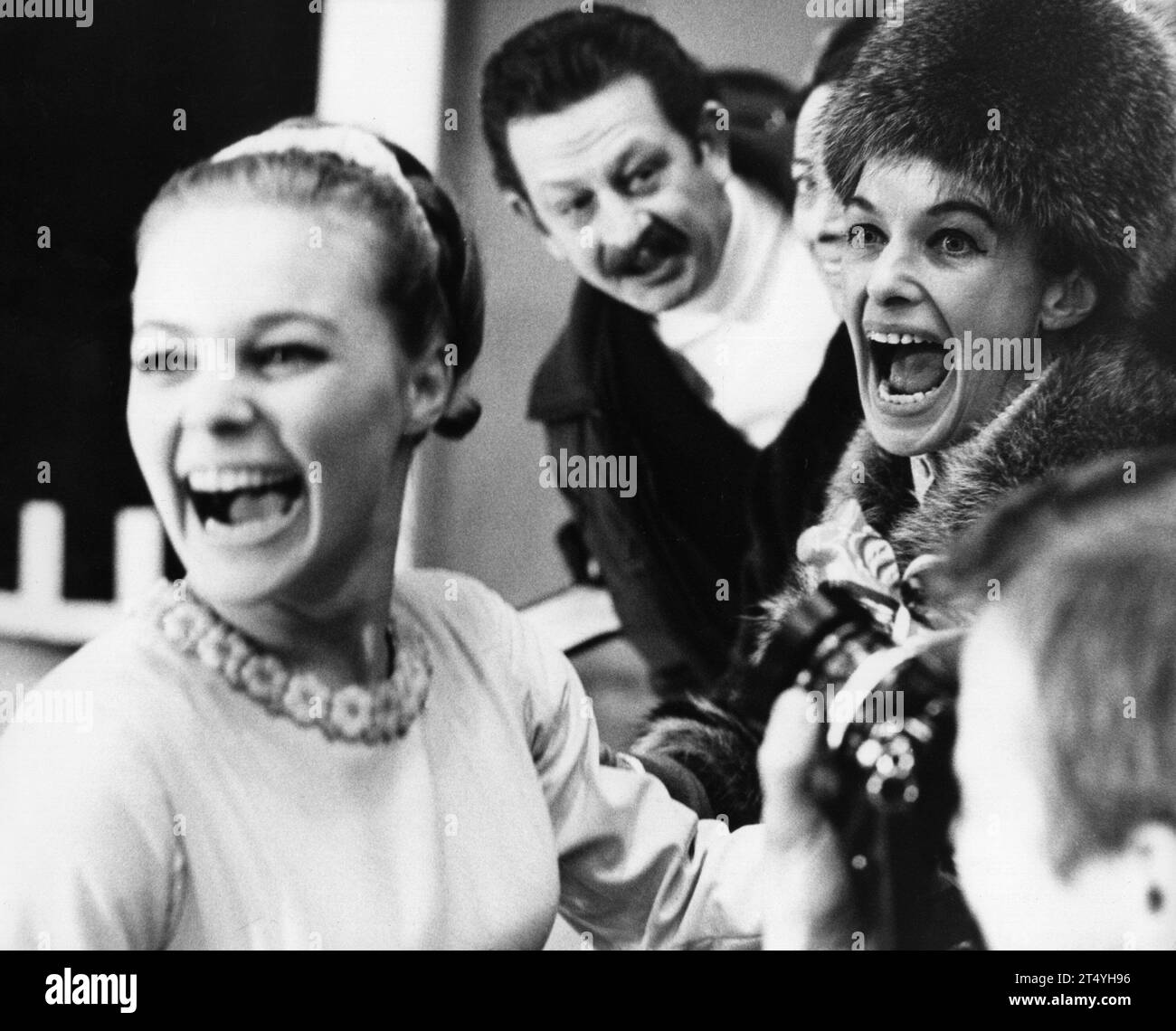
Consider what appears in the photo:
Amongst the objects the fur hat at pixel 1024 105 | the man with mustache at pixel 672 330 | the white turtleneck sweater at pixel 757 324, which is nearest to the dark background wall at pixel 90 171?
the man with mustache at pixel 672 330

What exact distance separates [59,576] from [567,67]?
84cm

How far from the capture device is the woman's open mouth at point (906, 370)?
5.65 feet

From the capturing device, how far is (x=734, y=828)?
1722mm

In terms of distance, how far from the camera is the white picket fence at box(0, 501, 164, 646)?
1.64m

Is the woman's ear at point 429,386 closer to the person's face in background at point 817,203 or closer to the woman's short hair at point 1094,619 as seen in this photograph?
the person's face in background at point 817,203

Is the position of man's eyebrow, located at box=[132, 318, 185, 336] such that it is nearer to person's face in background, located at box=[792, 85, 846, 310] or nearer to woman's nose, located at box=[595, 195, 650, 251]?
woman's nose, located at box=[595, 195, 650, 251]

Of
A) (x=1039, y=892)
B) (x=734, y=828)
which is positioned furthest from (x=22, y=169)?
(x=1039, y=892)

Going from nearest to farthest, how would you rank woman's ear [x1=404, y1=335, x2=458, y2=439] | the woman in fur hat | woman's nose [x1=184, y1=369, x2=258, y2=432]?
1. woman's nose [x1=184, y1=369, x2=258, y2=432]
2. woman's ear [x1=404, y1=335, x2=458, y2=439]
3. the woman in fur hat

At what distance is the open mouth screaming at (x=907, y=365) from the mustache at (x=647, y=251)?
0.26m

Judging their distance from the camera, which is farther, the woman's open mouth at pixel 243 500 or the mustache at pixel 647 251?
the mustache at pixel 647 251

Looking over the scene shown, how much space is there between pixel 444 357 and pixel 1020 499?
2.32ft

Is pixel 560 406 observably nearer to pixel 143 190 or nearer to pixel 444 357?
pixel 444 357

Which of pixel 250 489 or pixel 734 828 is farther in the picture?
pixel 734 828

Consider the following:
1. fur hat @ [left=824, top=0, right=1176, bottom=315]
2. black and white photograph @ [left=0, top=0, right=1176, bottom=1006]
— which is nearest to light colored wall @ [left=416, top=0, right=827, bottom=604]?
black and white photograph @ [left=0, top=0, right=1176, bottom=1006]
